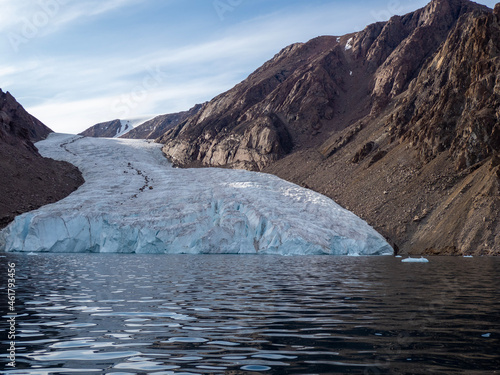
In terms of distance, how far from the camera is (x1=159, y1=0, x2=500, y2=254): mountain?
189 feet

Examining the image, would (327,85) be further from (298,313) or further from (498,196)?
(298,313)

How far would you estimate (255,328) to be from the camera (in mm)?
11469

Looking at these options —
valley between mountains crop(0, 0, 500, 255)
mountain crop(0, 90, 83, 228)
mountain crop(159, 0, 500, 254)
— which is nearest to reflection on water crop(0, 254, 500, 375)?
valley between mountains crop(0, 0, 500, 255)

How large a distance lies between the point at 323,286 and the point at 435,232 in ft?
124

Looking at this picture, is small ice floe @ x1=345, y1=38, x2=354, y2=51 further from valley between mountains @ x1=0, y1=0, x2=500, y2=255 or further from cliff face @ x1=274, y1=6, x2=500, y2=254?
cliff face @ x1=274, y1=6, x2=500, y2=254

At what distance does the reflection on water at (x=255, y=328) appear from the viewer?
830 centimetres

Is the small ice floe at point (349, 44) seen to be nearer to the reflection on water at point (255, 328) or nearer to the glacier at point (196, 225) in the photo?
the glacier at point (196, 225)

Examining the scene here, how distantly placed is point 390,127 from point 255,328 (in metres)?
76.7

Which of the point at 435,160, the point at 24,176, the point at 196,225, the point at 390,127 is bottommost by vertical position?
the point at 196,225

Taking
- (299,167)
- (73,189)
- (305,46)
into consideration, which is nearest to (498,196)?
(299,167)

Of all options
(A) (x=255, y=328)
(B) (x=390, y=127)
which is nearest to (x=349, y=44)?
(B) (x=390, y=127)

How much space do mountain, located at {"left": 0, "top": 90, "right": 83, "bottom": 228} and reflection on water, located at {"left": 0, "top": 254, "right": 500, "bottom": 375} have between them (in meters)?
47.0

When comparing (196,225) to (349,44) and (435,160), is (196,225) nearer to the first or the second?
(435,160)

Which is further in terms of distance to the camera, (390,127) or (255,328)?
(390,127)
